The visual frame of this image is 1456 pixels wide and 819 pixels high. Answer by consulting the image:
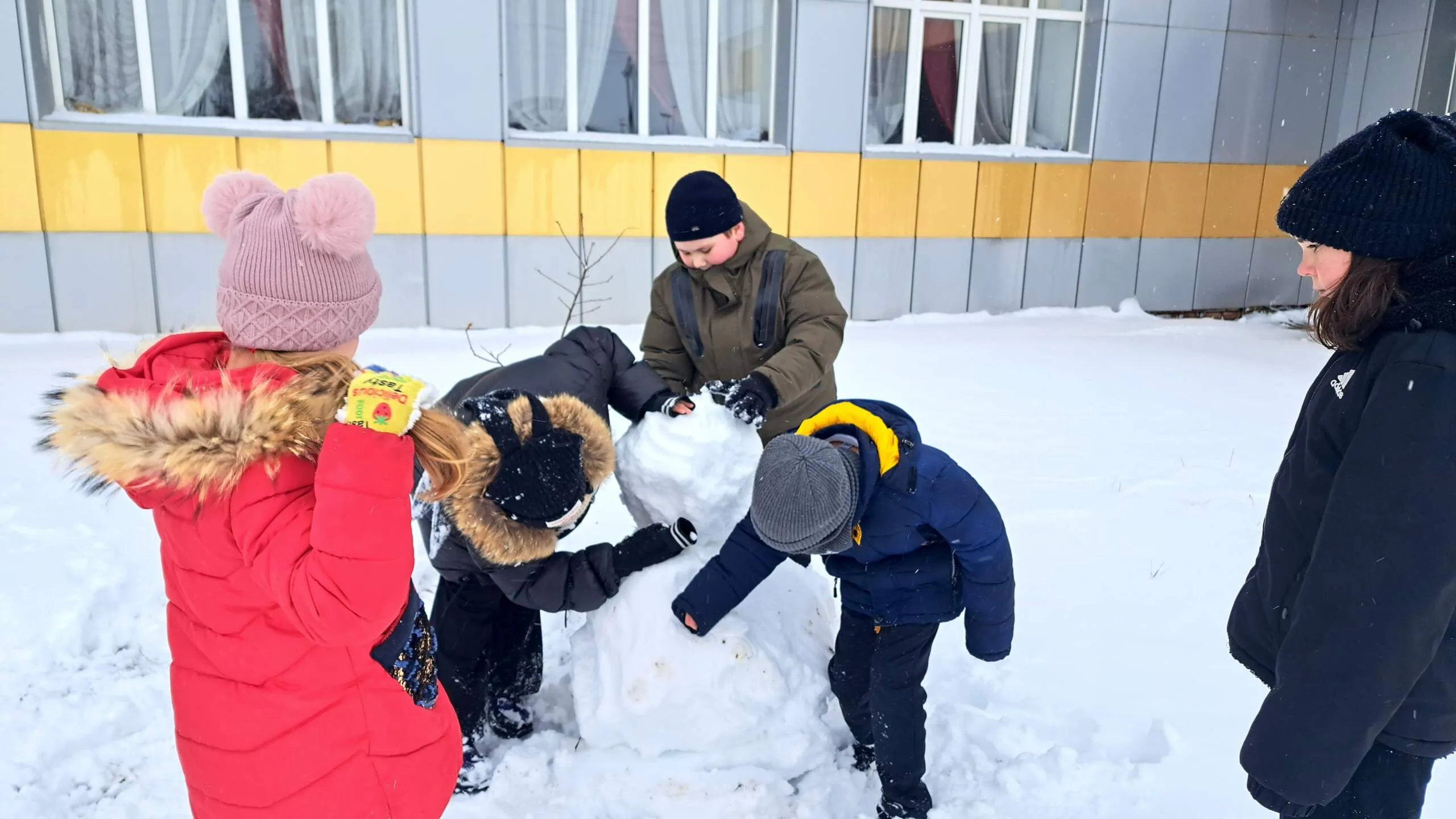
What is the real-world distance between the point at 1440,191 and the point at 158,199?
7258 millimetres

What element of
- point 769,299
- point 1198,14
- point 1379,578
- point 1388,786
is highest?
point 1198,14

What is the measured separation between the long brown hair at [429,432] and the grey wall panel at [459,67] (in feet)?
19.4

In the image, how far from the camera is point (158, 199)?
6.51 m

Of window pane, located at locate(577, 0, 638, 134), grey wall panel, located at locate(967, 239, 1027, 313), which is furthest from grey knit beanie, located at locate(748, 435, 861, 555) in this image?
grey wall panel, located at locate(967, 239, 1027, 313)

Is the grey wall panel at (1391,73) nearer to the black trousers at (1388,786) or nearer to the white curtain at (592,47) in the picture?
the white curtain at (592,47)

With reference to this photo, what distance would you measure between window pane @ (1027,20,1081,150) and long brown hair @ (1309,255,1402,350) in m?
8.10

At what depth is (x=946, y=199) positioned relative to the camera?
333 inches

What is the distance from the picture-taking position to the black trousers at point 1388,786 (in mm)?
1505

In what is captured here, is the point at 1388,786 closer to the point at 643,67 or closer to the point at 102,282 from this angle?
the point at 643,67

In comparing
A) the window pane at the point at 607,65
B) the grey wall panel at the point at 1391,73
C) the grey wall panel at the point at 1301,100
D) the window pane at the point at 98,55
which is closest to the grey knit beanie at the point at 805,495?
the window pane at the point at 607,65

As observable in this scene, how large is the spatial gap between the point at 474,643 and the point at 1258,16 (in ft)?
31.2

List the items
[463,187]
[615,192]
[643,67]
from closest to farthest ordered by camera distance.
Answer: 1. [463,187]
2. [615,192]
3. [643,67]

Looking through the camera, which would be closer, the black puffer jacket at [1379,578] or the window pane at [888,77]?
the black puffer jacket at [1379,578]

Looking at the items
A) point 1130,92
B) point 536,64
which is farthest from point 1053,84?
point 536,64
